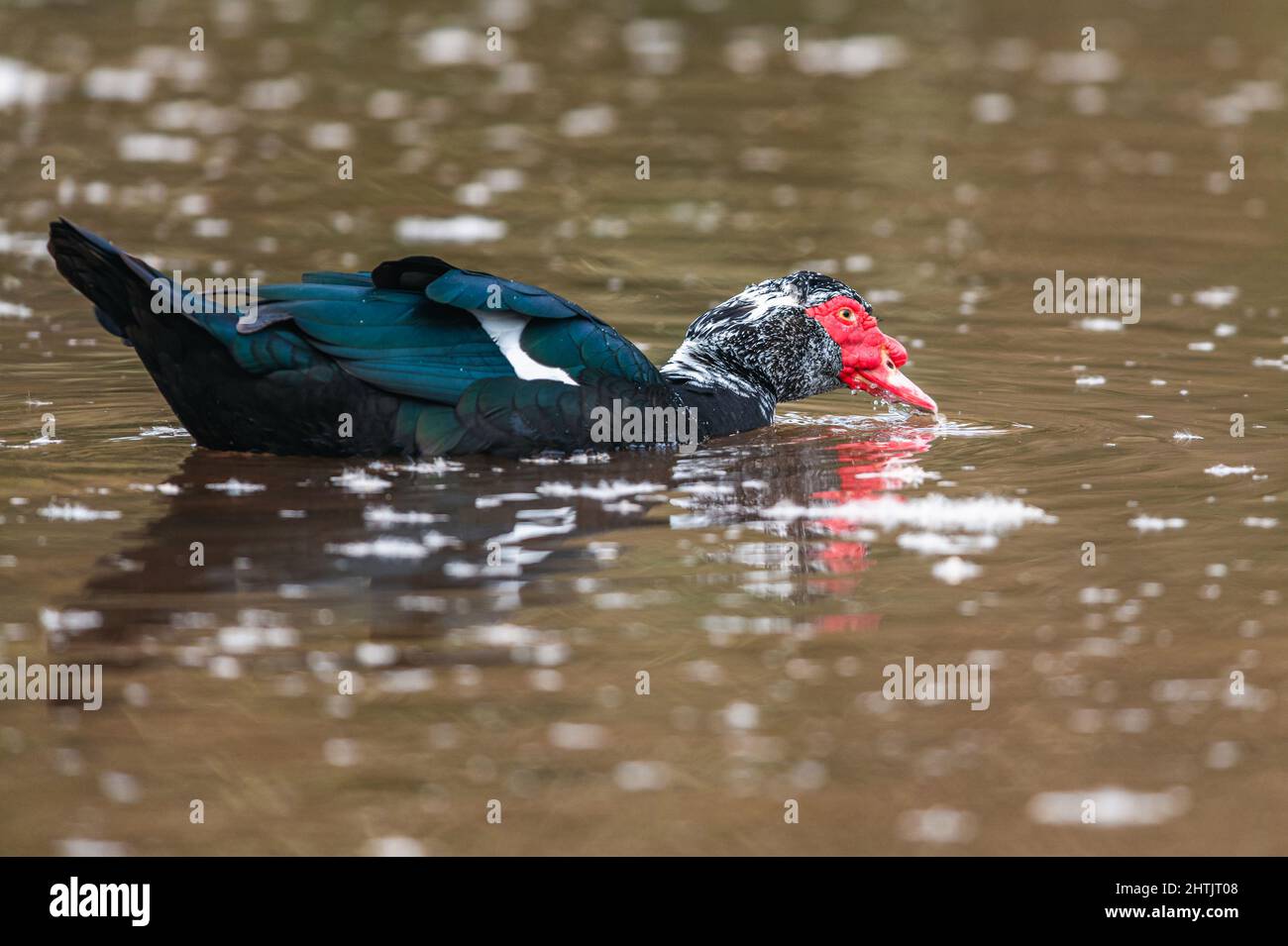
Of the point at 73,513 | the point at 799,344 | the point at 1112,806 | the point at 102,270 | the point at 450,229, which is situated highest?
the point at 450,229

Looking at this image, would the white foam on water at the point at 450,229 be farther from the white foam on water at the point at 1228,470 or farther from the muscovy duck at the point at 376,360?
the white foam on water at the point at 1228,470

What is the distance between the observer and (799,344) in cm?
1000

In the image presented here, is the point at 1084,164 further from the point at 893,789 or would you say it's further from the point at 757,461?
the point at 893,789

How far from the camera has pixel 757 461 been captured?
9.18m

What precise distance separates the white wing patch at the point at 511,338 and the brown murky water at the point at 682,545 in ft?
1.43

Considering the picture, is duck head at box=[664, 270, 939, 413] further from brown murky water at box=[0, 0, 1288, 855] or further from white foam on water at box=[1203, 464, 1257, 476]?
white foam on water at box=[1203, 464, 1257, 476]

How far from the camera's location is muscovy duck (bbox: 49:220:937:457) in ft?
26.1

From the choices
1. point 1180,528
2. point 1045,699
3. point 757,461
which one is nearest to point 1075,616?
point 1045,699

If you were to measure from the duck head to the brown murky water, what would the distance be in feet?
0.81

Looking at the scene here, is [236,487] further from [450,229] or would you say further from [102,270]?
[450,229]

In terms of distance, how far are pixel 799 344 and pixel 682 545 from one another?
8.53ft

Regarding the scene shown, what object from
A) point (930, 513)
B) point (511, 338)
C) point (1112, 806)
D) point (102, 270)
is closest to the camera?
point (1112, 806)

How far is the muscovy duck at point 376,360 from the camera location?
7.97 m

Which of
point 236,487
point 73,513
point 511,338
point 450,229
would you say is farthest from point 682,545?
point 450,229
